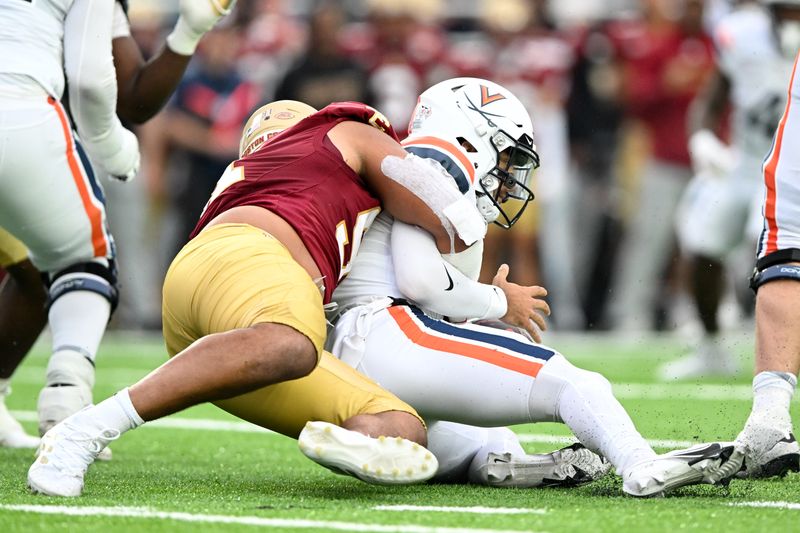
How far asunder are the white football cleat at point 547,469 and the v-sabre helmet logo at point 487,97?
1022mm

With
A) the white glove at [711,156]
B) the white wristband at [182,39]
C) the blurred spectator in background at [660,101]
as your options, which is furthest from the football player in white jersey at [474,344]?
the blurred spectator in background at [660,101]

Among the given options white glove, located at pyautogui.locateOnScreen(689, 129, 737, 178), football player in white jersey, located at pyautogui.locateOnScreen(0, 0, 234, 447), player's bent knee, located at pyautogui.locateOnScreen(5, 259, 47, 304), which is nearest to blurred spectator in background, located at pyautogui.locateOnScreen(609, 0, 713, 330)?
white glove, located at pyautogui.locateOnScreen(689, 129, 737, 178)

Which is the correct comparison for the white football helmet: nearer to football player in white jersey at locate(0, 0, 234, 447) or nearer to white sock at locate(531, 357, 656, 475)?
white sock at locate(531, 357, 656, 475)

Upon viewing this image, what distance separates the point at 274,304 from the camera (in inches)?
137

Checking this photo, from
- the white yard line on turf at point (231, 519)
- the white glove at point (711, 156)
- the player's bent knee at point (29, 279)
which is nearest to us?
the white yard line on turf at point (231, 519)

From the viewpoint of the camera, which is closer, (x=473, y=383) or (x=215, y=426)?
(x=473, y=383)

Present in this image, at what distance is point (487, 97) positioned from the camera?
412 centimetres

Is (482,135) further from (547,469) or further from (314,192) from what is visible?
(547,469)

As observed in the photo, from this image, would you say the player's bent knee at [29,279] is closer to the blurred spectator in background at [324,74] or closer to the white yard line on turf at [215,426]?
the white yard line on turf at [215,426]

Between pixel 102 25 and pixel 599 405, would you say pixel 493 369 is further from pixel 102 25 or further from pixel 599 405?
pixel 102 25

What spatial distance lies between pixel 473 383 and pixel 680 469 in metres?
0.59

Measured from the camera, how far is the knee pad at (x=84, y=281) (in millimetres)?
4641

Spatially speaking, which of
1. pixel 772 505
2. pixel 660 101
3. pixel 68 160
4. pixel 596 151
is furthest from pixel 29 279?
pixel 596 151

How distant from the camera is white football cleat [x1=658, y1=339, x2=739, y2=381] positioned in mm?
7799
